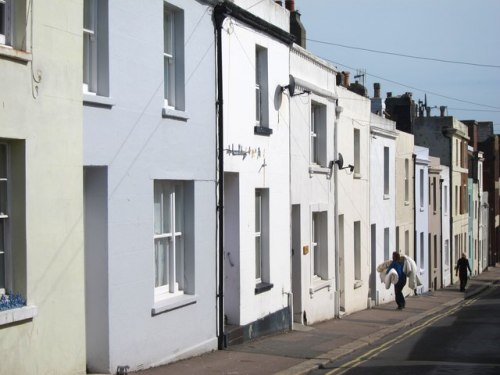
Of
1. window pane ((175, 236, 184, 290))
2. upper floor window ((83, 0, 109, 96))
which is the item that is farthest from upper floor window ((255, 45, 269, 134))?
upper floor window ((83, 0, 109, 96))

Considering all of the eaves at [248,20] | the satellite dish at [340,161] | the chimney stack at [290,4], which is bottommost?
the satellite dish at [340,161]

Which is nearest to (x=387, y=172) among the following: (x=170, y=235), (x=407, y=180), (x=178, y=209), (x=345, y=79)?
(x=407, y=180)

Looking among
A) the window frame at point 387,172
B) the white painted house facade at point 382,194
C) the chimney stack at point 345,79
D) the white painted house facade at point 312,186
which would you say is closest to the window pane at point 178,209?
the white painted house facade at point 312,186

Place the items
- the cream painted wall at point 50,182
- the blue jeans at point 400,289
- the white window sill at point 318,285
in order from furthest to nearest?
the blue jeans at point 400,289, the white window sill at point 318,285, the cream painted wall at point 50,182

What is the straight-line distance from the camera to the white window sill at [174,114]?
13.4m

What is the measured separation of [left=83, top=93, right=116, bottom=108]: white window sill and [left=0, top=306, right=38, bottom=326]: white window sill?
2.85 meters

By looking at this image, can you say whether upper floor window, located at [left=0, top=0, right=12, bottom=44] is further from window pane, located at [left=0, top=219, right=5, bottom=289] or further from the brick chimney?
the brick chimney

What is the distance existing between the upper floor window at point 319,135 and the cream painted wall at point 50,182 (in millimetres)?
12785

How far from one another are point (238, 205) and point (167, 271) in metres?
2.81

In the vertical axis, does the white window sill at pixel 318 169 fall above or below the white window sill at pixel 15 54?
below

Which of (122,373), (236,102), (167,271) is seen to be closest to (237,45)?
(236,102)

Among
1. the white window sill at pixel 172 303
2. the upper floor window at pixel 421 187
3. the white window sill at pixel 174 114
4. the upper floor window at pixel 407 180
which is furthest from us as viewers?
the upper floor window at pixel 421 187

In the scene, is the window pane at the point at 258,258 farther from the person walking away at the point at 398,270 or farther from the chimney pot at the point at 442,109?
the chimney pot at the point at 442,109

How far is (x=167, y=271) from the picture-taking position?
14.1 m
